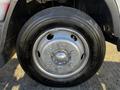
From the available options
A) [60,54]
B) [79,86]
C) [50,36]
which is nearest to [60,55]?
[60,54]

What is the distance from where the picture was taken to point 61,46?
3.04 meters

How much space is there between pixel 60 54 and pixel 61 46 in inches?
3.4

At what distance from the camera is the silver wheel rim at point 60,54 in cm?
301

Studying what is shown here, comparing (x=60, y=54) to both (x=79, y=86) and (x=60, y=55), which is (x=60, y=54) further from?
(x=79, y=86)

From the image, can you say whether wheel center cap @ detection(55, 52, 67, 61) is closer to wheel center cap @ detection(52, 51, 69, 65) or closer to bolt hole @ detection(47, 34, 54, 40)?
wheel center cap @ detection(52, 51, 69, 65)

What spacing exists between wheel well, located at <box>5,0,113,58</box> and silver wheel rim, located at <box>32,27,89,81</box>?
0.41m

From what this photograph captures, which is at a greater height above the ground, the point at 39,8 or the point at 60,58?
the point at 39,8

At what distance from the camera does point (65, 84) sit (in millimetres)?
3154

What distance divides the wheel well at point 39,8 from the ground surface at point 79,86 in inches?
28.2

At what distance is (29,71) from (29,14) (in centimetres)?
78

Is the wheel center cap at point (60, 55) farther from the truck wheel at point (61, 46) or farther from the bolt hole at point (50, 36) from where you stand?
the bolt hole at point (50, 36)

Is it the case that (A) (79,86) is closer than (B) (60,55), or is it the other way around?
(B) (60,55)

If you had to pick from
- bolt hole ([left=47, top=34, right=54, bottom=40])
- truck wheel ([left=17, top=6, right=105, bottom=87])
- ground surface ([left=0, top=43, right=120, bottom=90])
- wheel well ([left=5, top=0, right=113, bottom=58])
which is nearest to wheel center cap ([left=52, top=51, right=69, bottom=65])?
truck wheel ([left=17, top=6, right=105, bottom=87])

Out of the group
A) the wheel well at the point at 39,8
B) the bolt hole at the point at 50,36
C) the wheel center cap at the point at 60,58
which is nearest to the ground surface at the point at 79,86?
the wheel well at the point at 39,8
